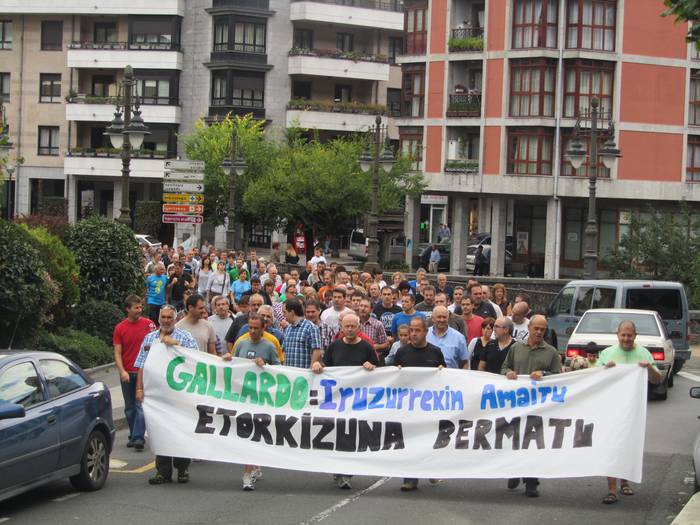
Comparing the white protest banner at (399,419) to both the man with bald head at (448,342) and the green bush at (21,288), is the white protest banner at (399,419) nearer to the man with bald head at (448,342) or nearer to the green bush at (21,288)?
the man with bald head at (448,342)

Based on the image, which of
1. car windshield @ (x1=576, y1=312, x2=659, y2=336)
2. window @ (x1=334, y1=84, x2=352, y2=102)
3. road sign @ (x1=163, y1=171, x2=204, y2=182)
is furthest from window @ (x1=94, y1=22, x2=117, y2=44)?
car windshield @ (x1=576, y1=312, x2=659, y2=336)

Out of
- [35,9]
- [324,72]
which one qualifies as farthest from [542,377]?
[35,9]

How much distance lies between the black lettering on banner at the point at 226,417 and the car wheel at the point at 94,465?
1.16 meters

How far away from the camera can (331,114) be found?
225 feet

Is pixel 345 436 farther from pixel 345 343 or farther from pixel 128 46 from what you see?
pixel 128 46

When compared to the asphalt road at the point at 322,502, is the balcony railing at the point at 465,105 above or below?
above

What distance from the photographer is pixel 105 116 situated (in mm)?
68125

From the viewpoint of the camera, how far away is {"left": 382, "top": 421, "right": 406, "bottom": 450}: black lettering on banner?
1180 cm

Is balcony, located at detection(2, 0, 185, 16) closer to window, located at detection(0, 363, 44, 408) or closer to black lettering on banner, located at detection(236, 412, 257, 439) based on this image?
black lettering on banner, located at detection(236, 412, 257, 439)

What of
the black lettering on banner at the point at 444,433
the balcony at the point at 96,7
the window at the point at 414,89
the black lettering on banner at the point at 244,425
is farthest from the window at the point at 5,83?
the black lettering on banner at the point at 444,433

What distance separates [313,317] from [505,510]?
4329 millimetres

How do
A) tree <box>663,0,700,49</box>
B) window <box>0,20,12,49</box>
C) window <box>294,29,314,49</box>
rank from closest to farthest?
tree <box>663,0,700,49</box> < window <box>294,29,314,49</box> < window <box>0,20,12,49</box>

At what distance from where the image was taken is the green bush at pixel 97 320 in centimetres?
2305

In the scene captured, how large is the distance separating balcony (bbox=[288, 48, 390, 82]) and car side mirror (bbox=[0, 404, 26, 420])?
195ft
